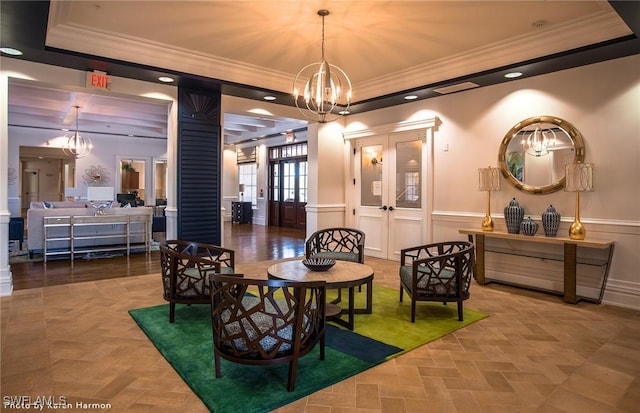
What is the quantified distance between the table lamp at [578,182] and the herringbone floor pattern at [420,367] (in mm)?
858

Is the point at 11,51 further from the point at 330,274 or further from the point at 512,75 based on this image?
the point at 512,75

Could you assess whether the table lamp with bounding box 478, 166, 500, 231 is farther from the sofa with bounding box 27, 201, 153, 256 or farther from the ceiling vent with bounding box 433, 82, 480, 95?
the sofa with bounding box 27, 201, 153, 256

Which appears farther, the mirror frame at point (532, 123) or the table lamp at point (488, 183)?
the table lamp at point (488, 183)

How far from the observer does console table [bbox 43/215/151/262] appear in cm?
618

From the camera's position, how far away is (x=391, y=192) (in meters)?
6.47

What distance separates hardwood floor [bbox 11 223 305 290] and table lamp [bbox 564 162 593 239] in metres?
4.19

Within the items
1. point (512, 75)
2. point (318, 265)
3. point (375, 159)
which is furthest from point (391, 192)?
point (318, 265)

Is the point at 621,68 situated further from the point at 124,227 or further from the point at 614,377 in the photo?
the point at 124,227

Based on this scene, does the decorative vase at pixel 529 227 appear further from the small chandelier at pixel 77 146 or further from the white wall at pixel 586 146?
the small chandelier at pixel 77 146

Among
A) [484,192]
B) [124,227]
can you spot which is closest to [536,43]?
[484,192]

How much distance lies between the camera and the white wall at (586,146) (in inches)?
158

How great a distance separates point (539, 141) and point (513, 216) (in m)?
0.98

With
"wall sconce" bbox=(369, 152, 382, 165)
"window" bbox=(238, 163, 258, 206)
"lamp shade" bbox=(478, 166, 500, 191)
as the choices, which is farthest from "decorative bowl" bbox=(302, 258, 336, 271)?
"window" bbox=(238, 163, 258, 206)

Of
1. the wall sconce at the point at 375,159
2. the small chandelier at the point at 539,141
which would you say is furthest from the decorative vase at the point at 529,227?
the wall sconce at the point at 375,159
